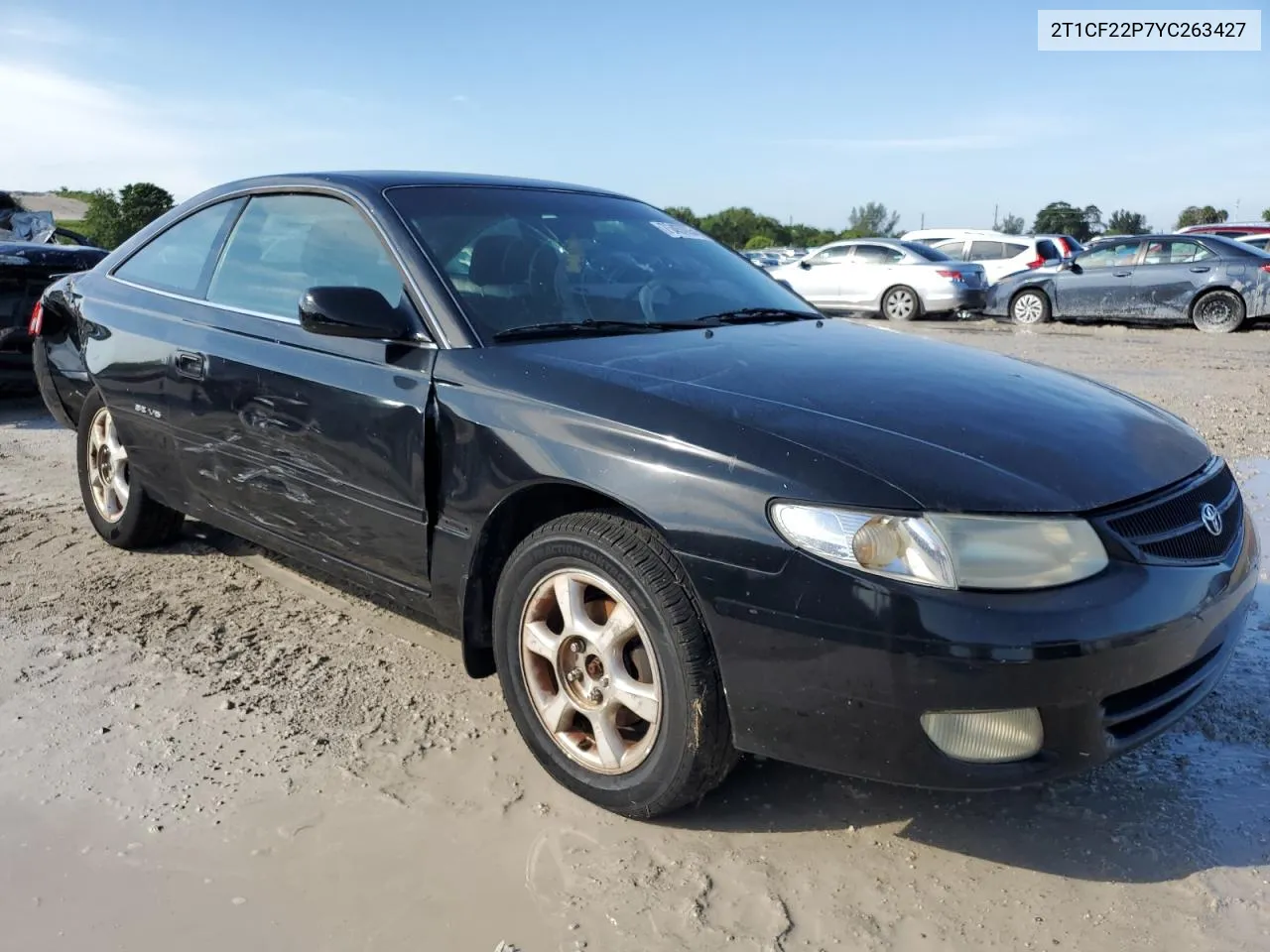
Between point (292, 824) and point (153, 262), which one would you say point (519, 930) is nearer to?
point (292, 824)

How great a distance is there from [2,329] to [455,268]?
582cm

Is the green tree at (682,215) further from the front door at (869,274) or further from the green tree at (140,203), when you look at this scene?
the green tree at (140,203)

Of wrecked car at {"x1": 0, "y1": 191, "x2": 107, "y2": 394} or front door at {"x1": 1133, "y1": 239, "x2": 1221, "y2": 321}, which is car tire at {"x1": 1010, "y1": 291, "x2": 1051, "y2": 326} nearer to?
front door at {"x1": 1133, "y1": 239, "x2": 1221, "y2": 321}

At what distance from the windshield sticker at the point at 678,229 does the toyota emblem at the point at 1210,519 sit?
2062mm

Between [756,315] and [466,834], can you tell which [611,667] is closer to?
[466,834]

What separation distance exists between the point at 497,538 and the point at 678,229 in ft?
5.65

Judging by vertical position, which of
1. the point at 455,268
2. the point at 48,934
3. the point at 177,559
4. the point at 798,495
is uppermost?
the point at 455,268

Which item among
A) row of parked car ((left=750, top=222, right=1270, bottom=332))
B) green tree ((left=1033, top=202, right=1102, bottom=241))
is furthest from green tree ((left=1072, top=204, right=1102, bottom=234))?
row of parked car ((left=750, top=222, right=1270, bottom=332))

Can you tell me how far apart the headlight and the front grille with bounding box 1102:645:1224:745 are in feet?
1.04

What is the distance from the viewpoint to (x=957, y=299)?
16.0m

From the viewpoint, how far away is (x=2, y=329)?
743 cm

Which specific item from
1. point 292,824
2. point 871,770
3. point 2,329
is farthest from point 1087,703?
point 2,329

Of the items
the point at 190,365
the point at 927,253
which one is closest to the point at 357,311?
the point at 190,365

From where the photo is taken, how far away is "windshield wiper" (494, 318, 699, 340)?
9.82 feet
